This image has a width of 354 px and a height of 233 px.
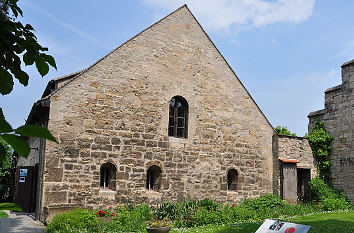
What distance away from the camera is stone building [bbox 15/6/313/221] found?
11016 millimetres

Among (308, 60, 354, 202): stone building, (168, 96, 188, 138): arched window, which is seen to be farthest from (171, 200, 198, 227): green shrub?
(308, 60, 354, 202): stone building

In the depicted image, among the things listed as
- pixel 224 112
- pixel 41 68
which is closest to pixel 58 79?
pixel 224 112

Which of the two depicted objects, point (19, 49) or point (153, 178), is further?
point (153, 178)

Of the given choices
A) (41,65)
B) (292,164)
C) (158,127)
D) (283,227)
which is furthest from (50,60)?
(292,164)

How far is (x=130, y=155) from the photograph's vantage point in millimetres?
12023

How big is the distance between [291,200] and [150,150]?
22.8 ft

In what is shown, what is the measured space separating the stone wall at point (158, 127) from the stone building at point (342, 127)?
10.8 ft

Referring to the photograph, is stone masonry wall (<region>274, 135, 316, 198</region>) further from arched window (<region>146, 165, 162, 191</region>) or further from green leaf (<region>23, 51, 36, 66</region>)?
green leaf (<region>23, 51, 36, 66</region>)

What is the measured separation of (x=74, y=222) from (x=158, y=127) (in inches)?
180

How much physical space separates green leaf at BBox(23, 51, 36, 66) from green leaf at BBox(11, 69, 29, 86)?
6cm

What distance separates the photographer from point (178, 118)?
532 inches

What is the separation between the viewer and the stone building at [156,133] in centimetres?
1102

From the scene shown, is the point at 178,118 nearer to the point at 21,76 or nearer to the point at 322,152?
the point at 322,152

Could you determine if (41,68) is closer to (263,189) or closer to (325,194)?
(263,189)
